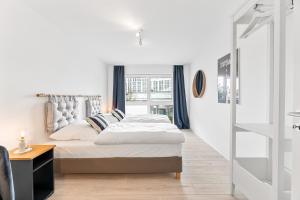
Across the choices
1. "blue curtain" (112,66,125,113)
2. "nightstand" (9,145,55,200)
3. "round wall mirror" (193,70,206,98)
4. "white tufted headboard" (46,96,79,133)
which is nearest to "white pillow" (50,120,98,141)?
"white tufted headboard" (46,96,79,133)

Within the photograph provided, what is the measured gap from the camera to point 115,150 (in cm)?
254

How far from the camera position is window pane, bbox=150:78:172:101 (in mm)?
6777

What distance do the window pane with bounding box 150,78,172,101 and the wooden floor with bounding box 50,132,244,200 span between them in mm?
4013

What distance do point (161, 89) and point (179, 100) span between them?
77cm

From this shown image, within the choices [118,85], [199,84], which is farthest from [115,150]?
[118,85]

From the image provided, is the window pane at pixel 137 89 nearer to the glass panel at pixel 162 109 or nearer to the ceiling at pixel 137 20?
the glass panel at pixel 162 109

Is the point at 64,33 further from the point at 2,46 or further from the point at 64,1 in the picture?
the point at 2,46

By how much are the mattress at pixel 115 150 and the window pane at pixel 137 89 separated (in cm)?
427

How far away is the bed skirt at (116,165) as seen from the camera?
2.52 meters

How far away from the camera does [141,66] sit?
662cm

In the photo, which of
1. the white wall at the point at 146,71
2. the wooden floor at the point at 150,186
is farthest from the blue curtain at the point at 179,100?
the wooden floor at the point at 150,186

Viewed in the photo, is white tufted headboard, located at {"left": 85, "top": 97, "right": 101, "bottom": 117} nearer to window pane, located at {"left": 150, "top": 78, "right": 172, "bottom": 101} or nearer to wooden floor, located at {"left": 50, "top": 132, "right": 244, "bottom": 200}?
wooden floor, located at {"left": 50, "top": 132, "right": 244, "bottom": 200}

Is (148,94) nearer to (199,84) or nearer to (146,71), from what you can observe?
(146,71)

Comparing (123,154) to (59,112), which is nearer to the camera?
(123,154)
